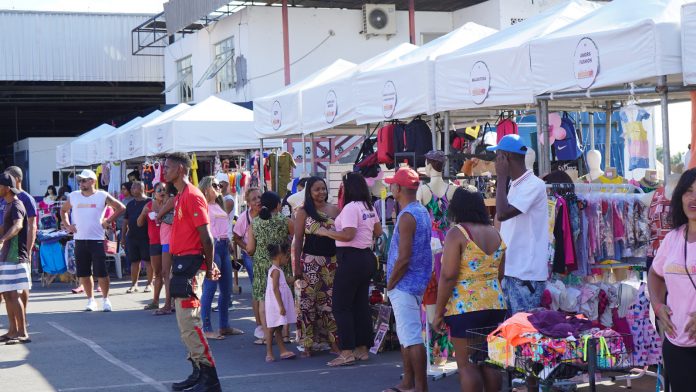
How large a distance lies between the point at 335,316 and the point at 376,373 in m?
0.71

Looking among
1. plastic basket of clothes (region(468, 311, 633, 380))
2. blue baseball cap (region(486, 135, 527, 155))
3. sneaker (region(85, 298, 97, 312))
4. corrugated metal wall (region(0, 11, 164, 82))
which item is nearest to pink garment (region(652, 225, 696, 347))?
plastic basket of clothes (region(468, 311, 633, 380))

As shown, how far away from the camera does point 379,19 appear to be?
28.3m

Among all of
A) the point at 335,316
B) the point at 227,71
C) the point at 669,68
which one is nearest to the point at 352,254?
the point at 335,316

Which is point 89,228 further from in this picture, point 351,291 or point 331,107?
point 351,291

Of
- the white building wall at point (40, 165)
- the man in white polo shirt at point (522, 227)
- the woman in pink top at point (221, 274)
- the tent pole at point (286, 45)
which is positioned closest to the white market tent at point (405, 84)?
the woman in pink top at point (221, 274)

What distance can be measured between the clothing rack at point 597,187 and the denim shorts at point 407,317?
1582mm

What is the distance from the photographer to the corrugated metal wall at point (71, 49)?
117ft

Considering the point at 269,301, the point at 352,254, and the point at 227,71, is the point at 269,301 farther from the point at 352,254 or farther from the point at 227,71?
the point at 227,71

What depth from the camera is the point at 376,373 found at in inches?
358

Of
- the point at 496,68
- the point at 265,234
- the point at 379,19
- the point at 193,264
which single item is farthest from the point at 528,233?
the point at 379,19

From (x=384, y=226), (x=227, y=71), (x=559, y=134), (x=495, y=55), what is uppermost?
(x=227, y=71)

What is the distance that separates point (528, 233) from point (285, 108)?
7718 millimetres

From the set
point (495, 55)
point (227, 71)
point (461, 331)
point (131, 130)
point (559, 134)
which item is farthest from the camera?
point (227, 71)

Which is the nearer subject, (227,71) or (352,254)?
(352,254)
